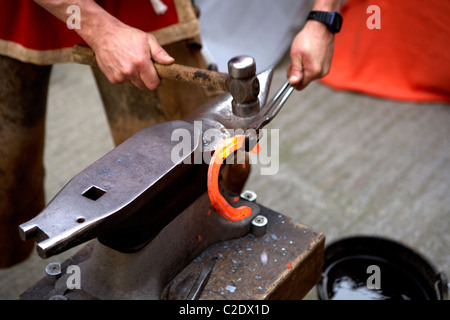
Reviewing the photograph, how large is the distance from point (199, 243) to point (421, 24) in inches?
84.0

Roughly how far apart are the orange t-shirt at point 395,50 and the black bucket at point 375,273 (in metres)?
1.49

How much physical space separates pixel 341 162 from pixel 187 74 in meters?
1.52

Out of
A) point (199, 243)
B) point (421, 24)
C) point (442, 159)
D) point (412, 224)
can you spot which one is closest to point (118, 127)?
point (199, 243)

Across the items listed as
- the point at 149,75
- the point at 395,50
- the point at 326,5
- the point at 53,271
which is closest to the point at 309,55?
the point at 326,5

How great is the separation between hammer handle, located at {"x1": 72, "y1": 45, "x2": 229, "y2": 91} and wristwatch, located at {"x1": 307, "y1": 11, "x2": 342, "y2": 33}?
49 cm

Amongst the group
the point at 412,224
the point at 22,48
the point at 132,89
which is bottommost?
the point at 412,224

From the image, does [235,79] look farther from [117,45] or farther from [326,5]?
[326,5]

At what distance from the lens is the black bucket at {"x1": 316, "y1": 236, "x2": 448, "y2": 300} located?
59.4 inches

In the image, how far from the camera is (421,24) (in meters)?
2.69

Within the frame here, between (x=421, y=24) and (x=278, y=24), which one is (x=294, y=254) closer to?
(x=421, y=24)

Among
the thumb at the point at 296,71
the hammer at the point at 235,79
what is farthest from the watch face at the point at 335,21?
the hammer at the point at 235,79

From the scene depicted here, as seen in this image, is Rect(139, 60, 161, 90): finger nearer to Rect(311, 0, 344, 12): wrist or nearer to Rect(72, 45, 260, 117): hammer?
Rect(72, 45, 260, 117): hammer

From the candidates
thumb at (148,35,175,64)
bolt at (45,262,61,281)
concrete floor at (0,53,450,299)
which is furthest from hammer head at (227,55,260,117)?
concrete floor at (0,53,450,299)

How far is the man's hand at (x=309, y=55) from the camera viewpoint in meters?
1.36
